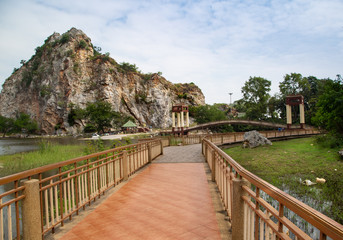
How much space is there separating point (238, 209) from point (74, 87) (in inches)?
3015

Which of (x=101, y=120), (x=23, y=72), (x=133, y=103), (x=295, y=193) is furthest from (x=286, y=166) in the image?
(x=23, y=72)

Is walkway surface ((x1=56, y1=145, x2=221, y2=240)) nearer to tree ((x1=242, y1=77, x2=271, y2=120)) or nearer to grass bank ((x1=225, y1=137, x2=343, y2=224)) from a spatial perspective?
grass bank ((x1=225, y1=137, x2=343, y2=224))

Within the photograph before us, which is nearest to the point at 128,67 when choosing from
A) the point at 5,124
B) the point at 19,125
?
the point at 19,125

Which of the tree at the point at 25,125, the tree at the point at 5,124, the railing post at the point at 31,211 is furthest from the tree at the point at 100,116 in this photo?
the railing post at the point at 31,211

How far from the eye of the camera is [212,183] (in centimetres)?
704

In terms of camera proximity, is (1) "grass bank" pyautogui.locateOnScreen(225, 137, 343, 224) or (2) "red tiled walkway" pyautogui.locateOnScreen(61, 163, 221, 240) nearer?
(2) "red tiled walkway" pyautogui.locateOnScreen(61, 163, 221, 240)

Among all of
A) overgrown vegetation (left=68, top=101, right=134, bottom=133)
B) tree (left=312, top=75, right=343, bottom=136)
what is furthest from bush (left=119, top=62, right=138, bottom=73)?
tree (left=312, top=75, right=343, bottom=136)

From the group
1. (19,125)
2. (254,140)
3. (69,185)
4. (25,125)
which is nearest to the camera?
(69,185)

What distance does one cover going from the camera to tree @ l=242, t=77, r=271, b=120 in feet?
225

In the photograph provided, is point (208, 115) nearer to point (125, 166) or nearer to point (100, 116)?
point (100, 116)

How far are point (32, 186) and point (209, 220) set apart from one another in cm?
296

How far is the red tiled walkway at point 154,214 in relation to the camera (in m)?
3.72

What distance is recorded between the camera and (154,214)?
14.9ft

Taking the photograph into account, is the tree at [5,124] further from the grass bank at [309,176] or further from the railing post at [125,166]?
the railing post at [125,166]
